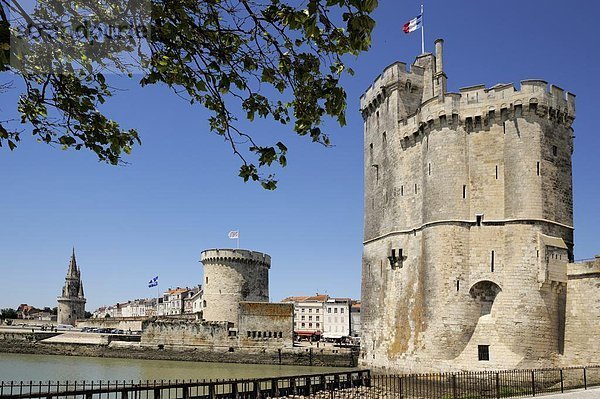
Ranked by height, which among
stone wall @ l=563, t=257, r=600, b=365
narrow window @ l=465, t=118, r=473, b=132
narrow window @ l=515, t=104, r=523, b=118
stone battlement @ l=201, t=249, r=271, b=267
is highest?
narrow window @ l=515, t=104, r=523, b=118

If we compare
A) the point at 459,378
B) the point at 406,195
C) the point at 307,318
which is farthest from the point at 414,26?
the point at 307,318

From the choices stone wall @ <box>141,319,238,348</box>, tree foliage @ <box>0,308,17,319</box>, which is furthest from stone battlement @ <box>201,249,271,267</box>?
tree foliage @ <box>0,308,17,319</box>

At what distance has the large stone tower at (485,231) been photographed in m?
27.0

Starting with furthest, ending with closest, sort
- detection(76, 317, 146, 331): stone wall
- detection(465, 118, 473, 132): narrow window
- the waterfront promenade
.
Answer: detection(76, 317, 146, 331): stone wall → detection(465, 118, 473, 132): narrow window → the waterfront promenade

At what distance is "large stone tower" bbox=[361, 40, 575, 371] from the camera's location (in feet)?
88.5

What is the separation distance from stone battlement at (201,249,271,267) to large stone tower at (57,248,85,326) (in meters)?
35.7

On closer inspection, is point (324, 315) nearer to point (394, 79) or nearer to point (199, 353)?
point (199, 353)

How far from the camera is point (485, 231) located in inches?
1123

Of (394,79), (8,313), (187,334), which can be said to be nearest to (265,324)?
(187,334)

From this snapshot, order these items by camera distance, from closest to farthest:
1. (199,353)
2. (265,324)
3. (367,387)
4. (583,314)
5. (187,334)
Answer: (367,387), (583,314), (265,324), (199,353), (187,334)

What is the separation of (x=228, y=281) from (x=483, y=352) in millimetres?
31793

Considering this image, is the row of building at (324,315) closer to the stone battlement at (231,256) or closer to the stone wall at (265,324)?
the stone battlement at (231,256)

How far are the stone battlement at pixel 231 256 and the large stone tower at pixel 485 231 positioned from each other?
25482 mm

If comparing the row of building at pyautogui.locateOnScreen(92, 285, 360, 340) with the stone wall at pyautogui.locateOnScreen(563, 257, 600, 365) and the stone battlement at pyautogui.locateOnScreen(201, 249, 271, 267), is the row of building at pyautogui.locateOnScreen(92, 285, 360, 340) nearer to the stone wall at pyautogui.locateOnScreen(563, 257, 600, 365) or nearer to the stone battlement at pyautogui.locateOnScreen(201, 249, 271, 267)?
the stone battlement at pyautogui.locateOnScreen(201, 249, 271, 267)
